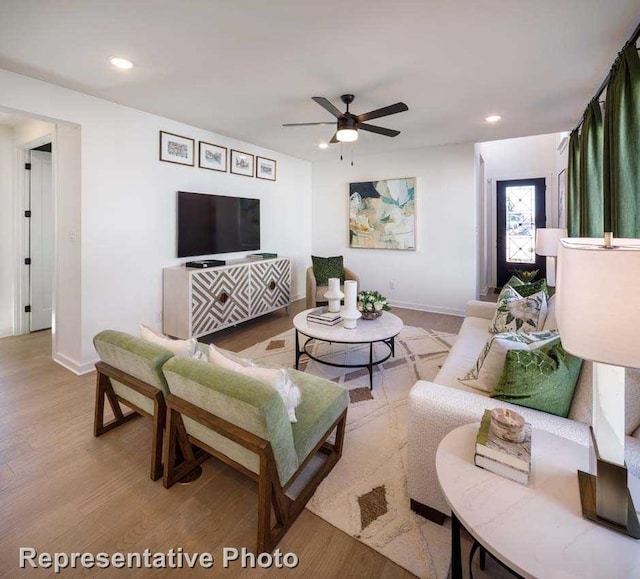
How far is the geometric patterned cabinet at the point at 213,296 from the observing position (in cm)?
362

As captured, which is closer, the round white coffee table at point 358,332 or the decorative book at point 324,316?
the round white coffee table at point 358,332

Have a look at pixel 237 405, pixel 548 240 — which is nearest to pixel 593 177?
pixel 548 240

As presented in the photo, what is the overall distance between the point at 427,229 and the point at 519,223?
8.77ft

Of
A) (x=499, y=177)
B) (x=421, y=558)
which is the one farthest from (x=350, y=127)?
(x=499, y=177)

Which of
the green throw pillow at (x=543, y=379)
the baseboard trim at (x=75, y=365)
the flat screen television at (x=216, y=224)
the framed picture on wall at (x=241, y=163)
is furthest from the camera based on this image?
the framed picture on wall at (x=241, y=163)

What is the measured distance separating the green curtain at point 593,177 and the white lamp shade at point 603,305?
95.2 inches

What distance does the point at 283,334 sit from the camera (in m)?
4.25

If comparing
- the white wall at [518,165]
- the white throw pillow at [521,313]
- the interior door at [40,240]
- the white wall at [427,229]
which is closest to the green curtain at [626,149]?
the white throw pillow at [521,313]

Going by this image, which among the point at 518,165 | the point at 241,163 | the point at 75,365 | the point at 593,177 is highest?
the point at 518,165

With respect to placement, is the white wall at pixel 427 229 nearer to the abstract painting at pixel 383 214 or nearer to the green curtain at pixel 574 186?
the abstract painting at pixel 383 214

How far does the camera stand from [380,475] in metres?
1.86

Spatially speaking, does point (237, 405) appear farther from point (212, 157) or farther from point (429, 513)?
point (212, 157)

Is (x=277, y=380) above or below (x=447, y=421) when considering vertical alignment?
above

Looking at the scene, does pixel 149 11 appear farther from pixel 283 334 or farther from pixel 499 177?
pixel 499 177
